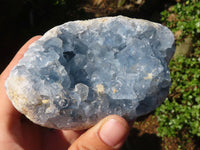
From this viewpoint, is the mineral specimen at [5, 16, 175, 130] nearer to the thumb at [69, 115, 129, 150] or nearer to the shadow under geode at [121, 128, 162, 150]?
the thumb at [69, 115, 129, 150]

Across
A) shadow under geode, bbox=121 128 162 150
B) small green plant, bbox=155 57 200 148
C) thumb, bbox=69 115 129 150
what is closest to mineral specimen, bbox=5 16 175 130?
thumb, bbox=69 115 129 150

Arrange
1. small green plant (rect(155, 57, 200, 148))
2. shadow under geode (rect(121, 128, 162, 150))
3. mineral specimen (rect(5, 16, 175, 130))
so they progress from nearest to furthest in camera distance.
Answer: mineral specimen (rect(5, 16, 175, 130)) < small green plant (rect(155, 57, 200, 148)) < shadow under geode (rect(121, 128, 162, 150))

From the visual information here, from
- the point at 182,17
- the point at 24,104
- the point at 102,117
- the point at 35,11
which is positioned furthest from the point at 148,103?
the point at 35,11

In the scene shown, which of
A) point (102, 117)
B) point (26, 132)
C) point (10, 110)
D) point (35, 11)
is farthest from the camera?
point (35, 11)

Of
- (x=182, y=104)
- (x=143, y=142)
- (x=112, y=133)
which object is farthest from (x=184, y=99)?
(x=112, y=133)

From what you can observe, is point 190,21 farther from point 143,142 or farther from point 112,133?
point 112,133

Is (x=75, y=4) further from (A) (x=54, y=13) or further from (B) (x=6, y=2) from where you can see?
(B) (x=6, y=2)

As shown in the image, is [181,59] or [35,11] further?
[35,11]
